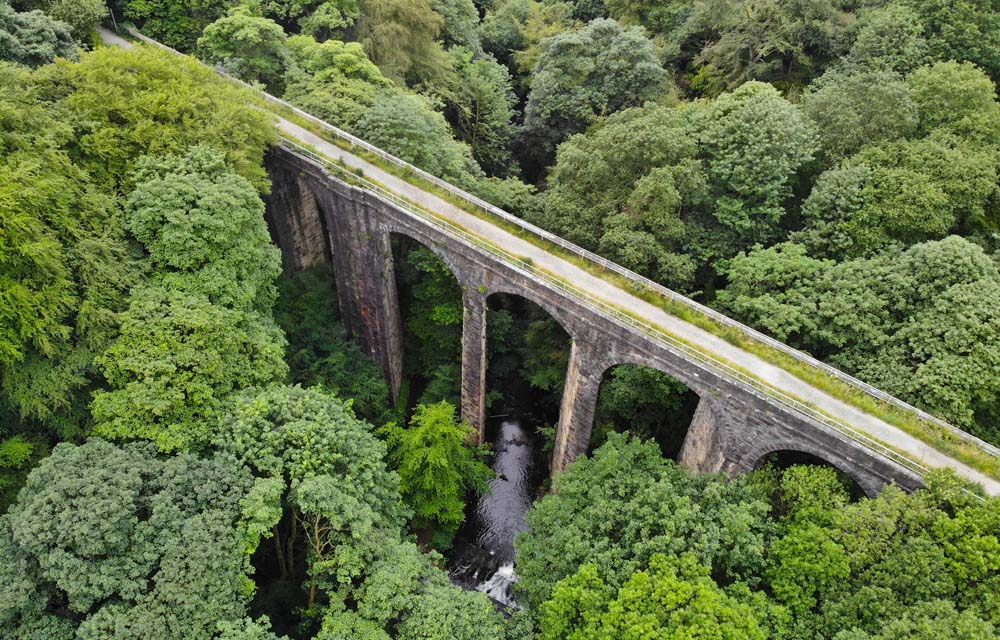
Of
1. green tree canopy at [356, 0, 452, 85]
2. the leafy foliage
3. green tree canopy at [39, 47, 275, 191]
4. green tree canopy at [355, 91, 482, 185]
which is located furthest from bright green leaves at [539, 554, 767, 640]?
green tree canopy at [356, 0, 452, 85]

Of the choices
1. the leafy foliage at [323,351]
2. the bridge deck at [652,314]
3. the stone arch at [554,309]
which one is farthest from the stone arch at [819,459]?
the leafy foliage at [323,351]

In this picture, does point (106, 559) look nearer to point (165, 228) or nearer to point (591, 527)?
point (165, 228)

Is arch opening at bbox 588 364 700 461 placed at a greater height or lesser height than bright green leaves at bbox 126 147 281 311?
lesser

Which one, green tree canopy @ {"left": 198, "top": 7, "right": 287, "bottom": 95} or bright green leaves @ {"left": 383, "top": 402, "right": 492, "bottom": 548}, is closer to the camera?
bright green leaves @ {"left": 383, "top": 402, "right": 492, "bottom": 548}

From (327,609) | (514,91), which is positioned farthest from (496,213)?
(514,91)

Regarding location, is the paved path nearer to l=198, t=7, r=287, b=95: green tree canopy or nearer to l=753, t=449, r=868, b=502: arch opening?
l=753, t=449, r=868, b=502: arch opening

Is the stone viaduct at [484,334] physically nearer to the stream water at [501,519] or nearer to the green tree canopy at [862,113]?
the stream water at [501,519]
